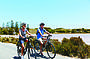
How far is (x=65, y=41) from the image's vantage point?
10305mm

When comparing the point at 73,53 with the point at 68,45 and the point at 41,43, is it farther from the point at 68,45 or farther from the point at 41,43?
the point at 41,43

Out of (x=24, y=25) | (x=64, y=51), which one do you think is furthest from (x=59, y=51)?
(x=24, y=25)

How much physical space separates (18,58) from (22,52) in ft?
2.62

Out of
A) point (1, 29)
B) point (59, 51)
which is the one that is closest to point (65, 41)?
point (59, 51)

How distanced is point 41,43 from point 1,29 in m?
37.7

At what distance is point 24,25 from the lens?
6664mm

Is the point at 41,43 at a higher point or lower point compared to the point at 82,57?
higher

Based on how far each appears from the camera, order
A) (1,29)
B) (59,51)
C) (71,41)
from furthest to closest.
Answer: (1,29)
(71,41)
(59,51)

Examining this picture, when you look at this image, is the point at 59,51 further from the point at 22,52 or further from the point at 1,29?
the point at 1,29

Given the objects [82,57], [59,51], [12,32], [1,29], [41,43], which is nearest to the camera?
[41,43]

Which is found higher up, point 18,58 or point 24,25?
point 24,25

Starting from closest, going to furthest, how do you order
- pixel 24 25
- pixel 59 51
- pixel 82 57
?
pixel 24 25
pixel 82 57
pixel 59 51

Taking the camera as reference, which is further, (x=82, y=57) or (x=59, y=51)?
(x=59, y=51)

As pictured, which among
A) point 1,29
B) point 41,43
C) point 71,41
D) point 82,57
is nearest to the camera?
point 41,43
